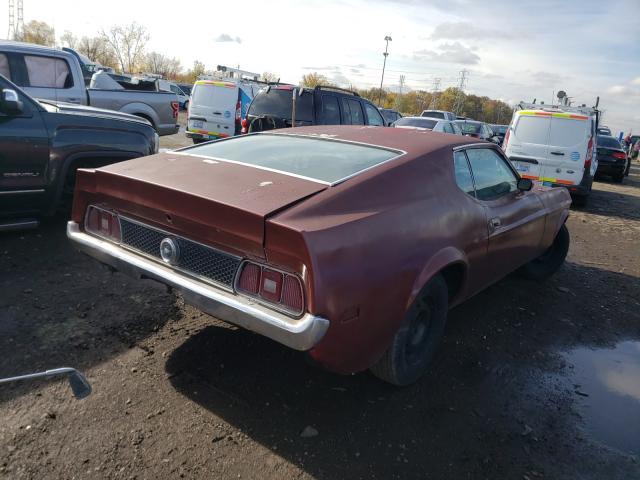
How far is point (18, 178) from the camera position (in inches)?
184

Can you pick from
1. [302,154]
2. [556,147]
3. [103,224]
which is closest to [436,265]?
[302,154]

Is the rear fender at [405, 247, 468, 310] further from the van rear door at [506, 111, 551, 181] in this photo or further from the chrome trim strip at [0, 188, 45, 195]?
the van rear door at [506, 111, 551, 181]

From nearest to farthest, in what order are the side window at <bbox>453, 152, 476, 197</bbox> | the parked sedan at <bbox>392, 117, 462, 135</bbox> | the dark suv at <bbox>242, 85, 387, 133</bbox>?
the side window at <bbox>453, 152, 476, 197</bbox> < the dark suv at <bbox>242, 85, 387, 133</bbox> < the parked sedan at <bbox>392, 117, 462, 135</bbox>

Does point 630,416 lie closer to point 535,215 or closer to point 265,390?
point 535,215

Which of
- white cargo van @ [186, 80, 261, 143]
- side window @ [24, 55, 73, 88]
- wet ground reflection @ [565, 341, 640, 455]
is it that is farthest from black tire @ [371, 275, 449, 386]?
white cargo van @ [186, 80, 261, 143]

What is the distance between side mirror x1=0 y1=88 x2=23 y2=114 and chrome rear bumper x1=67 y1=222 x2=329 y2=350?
2178mm

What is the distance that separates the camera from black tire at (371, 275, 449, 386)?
2844mm

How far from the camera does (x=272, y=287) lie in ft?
7.73

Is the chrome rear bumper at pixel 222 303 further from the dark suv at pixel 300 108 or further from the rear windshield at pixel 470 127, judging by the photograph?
the rear windshield at pixel 470 127

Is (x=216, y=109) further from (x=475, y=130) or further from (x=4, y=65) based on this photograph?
(x=475, y=130)

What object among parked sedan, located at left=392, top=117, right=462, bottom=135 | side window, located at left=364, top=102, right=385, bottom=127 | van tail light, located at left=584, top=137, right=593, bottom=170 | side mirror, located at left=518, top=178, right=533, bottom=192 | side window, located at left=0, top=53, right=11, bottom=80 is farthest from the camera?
parked sedan, located at left=392, top=117, right=462, bottom=135

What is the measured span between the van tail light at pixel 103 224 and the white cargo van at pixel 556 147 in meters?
8.80

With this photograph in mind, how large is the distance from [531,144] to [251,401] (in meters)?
9.54

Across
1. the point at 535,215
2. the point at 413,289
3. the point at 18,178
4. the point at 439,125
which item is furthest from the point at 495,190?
the point at 439,125
